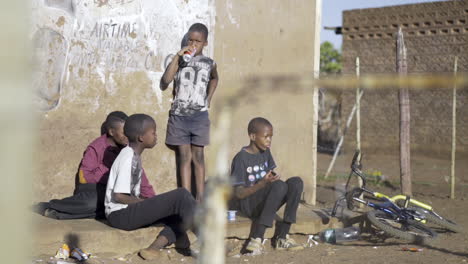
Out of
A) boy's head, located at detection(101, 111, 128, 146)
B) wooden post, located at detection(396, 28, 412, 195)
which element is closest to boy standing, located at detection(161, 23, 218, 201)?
boy's head, located at detection(101, 111, 128, 146)

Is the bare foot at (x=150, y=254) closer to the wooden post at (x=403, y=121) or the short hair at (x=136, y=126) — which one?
the short hair at (x=136, y=126)

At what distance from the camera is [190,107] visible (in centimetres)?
578

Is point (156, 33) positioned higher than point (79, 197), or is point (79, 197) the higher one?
point (156, 33)

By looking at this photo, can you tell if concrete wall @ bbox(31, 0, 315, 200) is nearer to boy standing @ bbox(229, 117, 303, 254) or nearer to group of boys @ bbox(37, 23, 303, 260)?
group of boys @ bbox(37, 23, 303, 260)

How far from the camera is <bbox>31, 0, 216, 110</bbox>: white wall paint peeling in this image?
514 centimetres

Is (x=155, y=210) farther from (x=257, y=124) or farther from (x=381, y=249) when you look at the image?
(x=381, y=249)

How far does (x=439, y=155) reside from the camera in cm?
1256

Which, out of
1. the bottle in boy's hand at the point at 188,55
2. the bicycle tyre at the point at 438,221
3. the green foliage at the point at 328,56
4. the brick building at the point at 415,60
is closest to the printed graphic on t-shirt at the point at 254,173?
the bottle in boy's hand at the point at 188,55

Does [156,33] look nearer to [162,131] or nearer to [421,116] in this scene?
[162,131]

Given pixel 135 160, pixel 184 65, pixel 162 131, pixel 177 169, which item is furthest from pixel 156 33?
pixel 135 160

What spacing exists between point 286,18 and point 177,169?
6.72ft

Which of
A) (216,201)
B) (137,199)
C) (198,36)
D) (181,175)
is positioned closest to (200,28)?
(198,36)

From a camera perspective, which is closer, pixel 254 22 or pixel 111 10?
pixel 111 10

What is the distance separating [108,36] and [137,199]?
5.46ft
